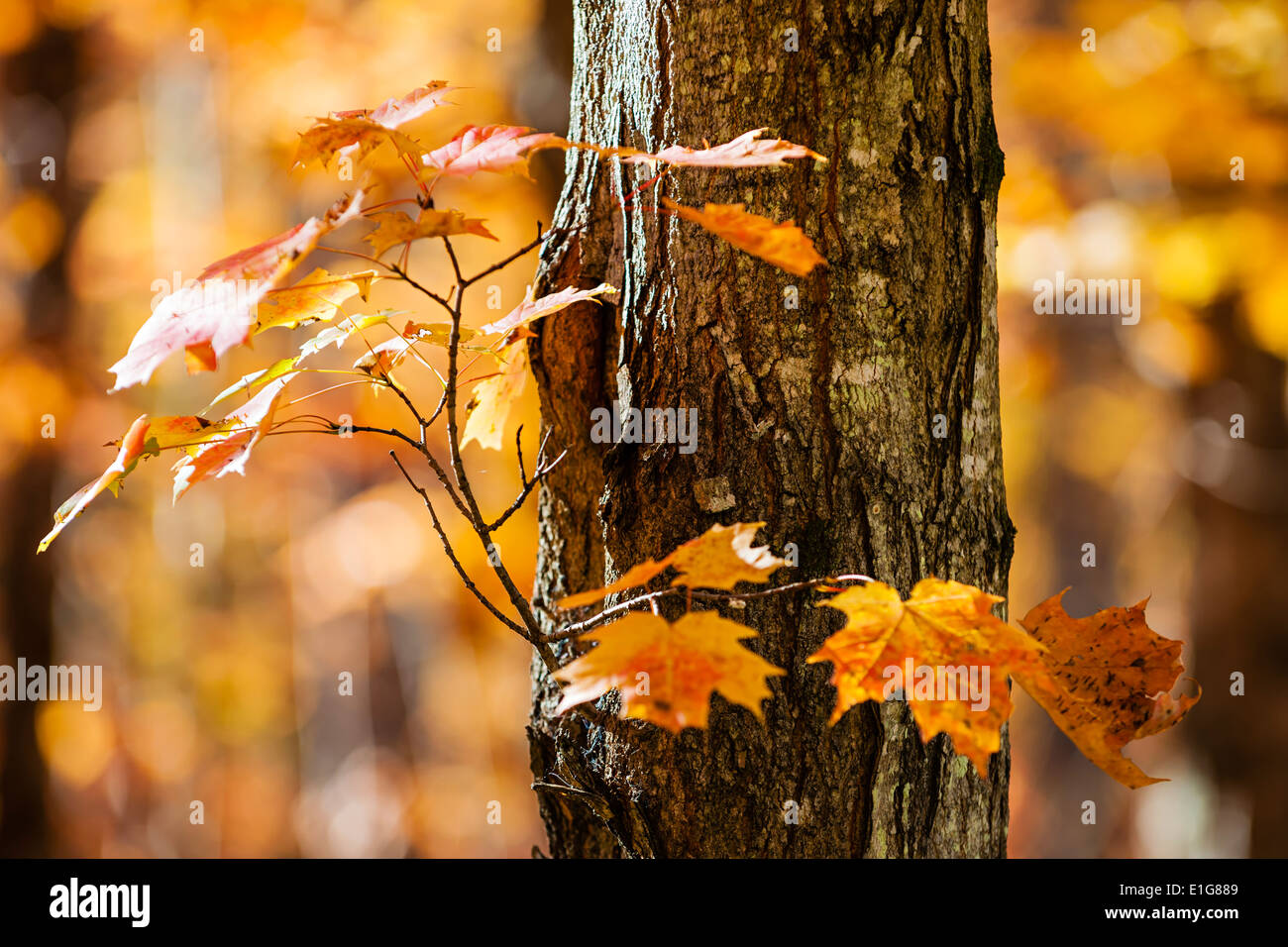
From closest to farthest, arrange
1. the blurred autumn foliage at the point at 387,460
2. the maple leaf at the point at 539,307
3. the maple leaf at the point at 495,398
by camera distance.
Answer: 1. the maple leaf at the point at 539,307
2. the maple leaf at the point at 495,398
3. the blurred autumn foliage at the point at 387,460

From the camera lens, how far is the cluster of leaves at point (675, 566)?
2.15 ft

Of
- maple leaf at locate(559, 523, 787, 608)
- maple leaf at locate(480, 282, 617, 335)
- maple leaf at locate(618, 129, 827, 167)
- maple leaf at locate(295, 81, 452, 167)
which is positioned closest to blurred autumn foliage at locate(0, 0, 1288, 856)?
maple leaf at locate(480, 282, 617, 335)

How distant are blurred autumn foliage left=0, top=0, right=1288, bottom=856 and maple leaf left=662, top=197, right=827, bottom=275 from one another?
842mm

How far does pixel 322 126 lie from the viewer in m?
0.71

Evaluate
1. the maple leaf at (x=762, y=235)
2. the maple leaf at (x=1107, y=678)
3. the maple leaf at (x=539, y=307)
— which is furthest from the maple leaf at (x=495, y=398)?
the maple leaf at (x=1107, y=678)

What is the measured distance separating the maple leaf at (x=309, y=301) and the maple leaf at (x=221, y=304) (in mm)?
144

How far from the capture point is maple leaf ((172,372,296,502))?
0.86 metres

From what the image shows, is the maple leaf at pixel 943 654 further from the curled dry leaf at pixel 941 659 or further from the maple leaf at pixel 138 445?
the maple leaf at pixel 138 445

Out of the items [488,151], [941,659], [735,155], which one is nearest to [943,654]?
[941,659]

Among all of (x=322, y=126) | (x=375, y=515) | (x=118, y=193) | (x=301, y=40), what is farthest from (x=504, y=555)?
(x=322, y=126)

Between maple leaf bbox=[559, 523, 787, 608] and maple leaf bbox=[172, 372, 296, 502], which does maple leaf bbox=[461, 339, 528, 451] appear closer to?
maple leaf bbox=[172, 372, 296, 502]

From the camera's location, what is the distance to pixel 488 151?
72cm
